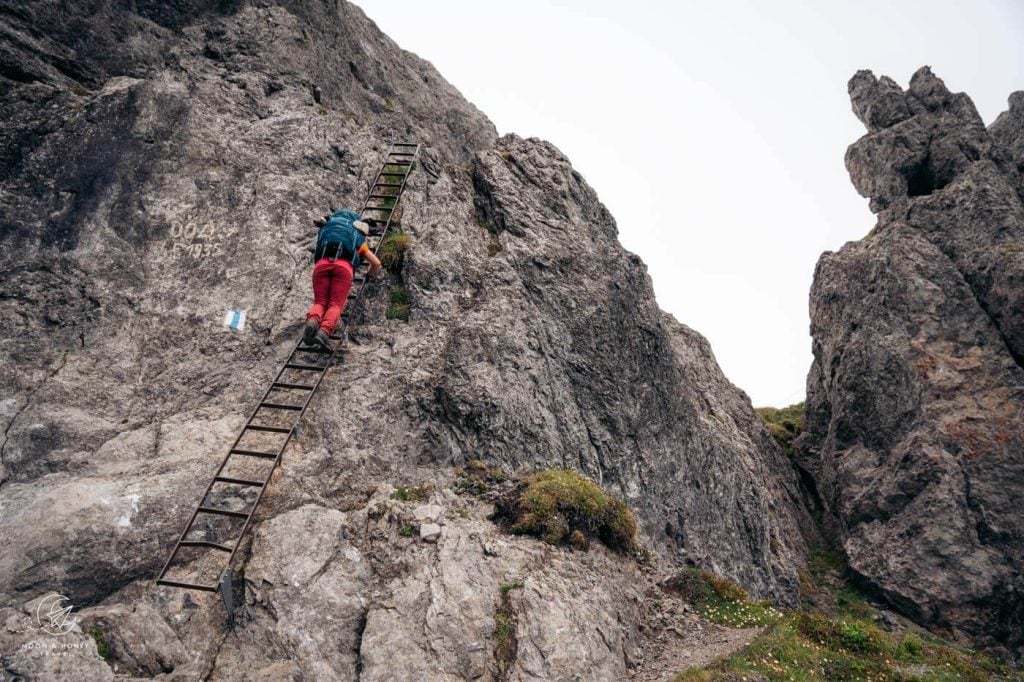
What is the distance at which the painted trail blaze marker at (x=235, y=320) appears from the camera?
15.6 metres

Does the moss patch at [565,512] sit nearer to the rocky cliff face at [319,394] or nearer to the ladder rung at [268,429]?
the rocky cliff face at [319,394]

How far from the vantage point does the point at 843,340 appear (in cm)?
3092

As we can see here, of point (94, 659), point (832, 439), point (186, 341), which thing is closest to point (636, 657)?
point (94, 659)

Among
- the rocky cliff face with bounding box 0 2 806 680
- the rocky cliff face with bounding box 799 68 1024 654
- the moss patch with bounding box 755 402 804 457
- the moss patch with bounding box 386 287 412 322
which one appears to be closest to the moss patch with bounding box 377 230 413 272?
the rocky cliff face with bounding box 0 2 806 680

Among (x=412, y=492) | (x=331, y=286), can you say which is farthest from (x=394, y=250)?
(x=412, y=492)

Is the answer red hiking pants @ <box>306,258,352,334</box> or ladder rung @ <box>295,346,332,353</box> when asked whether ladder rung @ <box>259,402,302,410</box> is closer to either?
ladder rung @ <box>295,346,332,353</box>

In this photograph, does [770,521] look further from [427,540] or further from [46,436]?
[46,436]

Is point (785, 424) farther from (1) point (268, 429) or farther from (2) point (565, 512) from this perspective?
(1) point (268, 429)

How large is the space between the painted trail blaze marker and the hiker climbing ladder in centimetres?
148

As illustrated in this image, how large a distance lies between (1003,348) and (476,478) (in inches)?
948

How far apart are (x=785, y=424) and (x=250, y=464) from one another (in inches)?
1204

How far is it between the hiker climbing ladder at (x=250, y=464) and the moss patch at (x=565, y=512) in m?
4.74

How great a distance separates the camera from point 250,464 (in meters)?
13.0

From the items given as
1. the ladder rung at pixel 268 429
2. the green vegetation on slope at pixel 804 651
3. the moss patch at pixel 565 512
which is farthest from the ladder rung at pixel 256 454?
the green vegetation on slope at pixel 804 651
